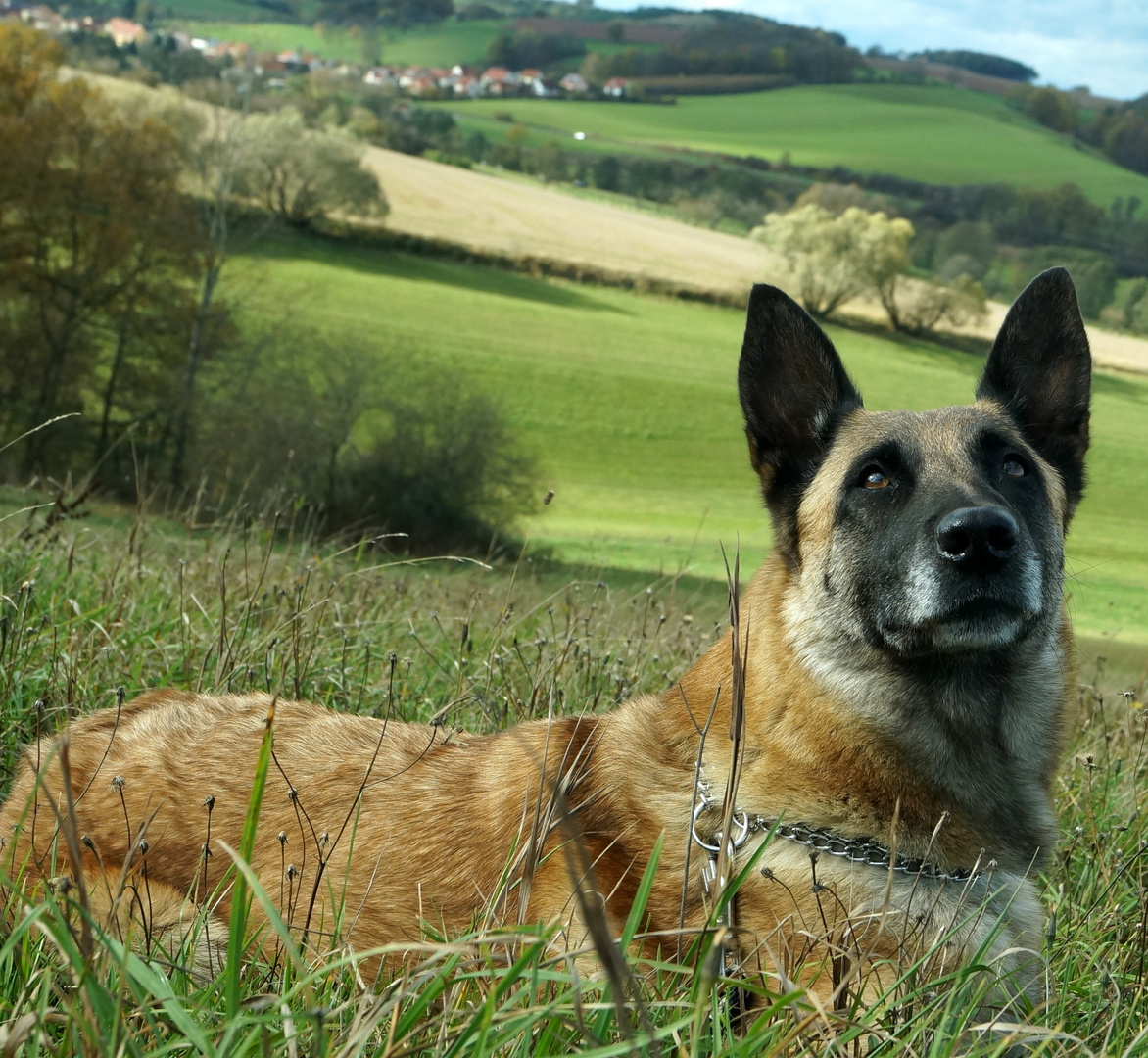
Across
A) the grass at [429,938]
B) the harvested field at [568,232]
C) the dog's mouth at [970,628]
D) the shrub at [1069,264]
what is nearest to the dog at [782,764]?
the dog's mouth at [970,628]

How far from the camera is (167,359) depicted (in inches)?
1545

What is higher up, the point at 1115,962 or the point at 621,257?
the point at 621,257

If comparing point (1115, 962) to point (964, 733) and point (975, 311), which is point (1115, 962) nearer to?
point (964, 733)

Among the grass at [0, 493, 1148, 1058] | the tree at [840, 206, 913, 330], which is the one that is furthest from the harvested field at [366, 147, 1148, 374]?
the grass at [0, 493, 1148, 1058]

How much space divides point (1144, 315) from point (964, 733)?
6050 centimetres

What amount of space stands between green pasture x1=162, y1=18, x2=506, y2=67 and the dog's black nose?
475 ft

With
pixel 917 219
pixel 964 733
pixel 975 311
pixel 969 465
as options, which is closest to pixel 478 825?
pixel 964 733

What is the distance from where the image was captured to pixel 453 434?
1582 inches

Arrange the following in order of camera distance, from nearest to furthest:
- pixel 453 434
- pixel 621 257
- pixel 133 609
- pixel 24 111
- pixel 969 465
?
1. pixel 969 465
2. pixel 133 609
3. pixel 24 111
4. pixel 453 434
5. pixel 621 257

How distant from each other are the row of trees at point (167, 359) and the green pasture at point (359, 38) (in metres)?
105

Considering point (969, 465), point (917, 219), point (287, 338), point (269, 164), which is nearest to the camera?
point (969, 465)

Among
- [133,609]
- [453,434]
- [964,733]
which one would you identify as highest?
[964,733]

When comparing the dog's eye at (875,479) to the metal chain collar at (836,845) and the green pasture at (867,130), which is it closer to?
the metal chain collar at (836,845)

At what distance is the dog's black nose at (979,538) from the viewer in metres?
3.08
